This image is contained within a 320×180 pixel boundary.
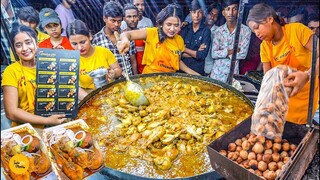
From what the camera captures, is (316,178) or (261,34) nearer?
(261,34)

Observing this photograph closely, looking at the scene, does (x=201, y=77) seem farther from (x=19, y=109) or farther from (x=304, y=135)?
(x=19, y=109)

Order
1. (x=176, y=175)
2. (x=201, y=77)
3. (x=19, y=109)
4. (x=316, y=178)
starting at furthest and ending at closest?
1. (x=201, y=77)
2. (x=316, y=178)
3. (x=176, y=175)
4. (x=19, y=109)

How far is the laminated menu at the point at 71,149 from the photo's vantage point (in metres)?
1.90

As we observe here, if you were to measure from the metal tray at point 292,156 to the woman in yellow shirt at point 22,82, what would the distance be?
126 cm

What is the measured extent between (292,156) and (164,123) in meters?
1.12

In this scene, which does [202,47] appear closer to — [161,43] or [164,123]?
[161,43]

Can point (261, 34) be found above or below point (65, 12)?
below

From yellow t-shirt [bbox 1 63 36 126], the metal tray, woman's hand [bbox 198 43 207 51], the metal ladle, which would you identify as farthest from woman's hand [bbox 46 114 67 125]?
woman's hand [bbox 198 43 207 51]

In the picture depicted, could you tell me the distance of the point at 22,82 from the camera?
2.00 meters

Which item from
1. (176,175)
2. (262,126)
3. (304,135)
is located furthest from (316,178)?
(176,175)

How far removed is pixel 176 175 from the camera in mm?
2152

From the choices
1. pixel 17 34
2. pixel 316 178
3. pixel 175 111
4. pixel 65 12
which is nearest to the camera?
pixel 17 34

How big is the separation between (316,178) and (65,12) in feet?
Result: 8.57

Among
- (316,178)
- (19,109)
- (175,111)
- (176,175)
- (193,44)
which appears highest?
(193,44)
